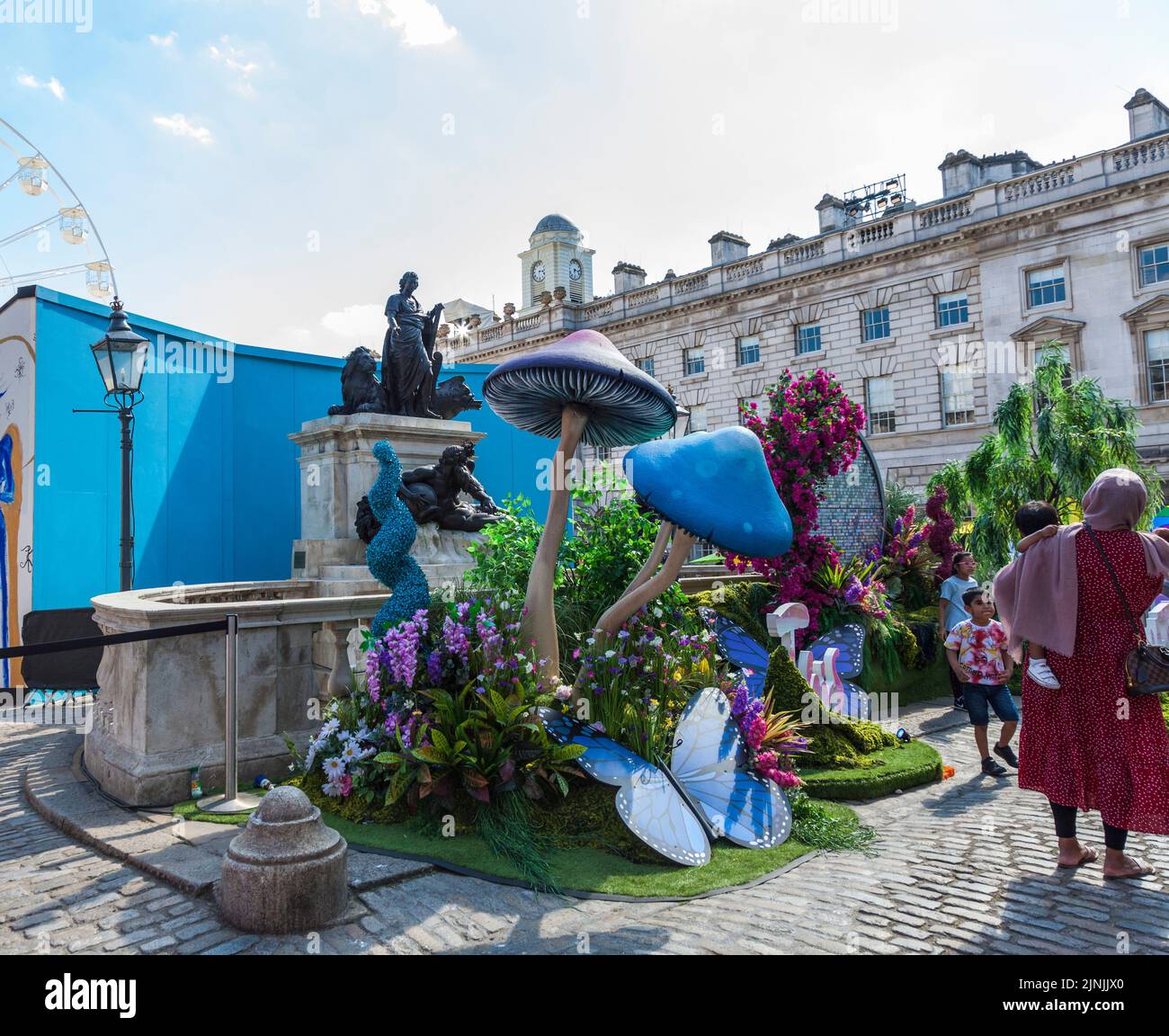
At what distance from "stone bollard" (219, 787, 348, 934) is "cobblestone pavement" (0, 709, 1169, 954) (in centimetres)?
9

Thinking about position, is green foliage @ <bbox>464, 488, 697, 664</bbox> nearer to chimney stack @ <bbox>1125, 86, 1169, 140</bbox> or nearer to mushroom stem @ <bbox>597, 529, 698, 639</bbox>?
mushroom stem @ <bbox>597, 529, 698, 639</bbox>

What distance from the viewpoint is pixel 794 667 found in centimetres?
661

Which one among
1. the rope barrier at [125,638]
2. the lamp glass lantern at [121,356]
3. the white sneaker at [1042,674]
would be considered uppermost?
the lamp glass lantern at [121,356]

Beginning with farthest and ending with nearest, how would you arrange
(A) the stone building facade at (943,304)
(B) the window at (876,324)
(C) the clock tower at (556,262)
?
(C) the clock tower at (556,262) < (B) the window at (876,324) < (A) the stone building facade at (943,304)

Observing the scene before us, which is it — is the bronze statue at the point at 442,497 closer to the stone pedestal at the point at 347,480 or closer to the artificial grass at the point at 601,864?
the stone pedestal at the point at 347,480

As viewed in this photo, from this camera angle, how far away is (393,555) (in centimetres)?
573

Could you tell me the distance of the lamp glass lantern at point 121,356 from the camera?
901cm

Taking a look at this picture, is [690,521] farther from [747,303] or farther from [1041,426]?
[747,303]

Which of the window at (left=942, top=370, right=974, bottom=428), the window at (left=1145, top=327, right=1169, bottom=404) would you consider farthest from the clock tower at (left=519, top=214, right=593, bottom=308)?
the window at (left=1145, top=327, right=1169, bottom=404)

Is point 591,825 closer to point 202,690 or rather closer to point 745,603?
point 202,690

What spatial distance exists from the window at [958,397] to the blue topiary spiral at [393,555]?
89.5 ft

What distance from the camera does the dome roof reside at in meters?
48.3

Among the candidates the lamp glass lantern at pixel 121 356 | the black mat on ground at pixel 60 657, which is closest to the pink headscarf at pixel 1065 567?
the lamp glass lantern at pixel 121 356
